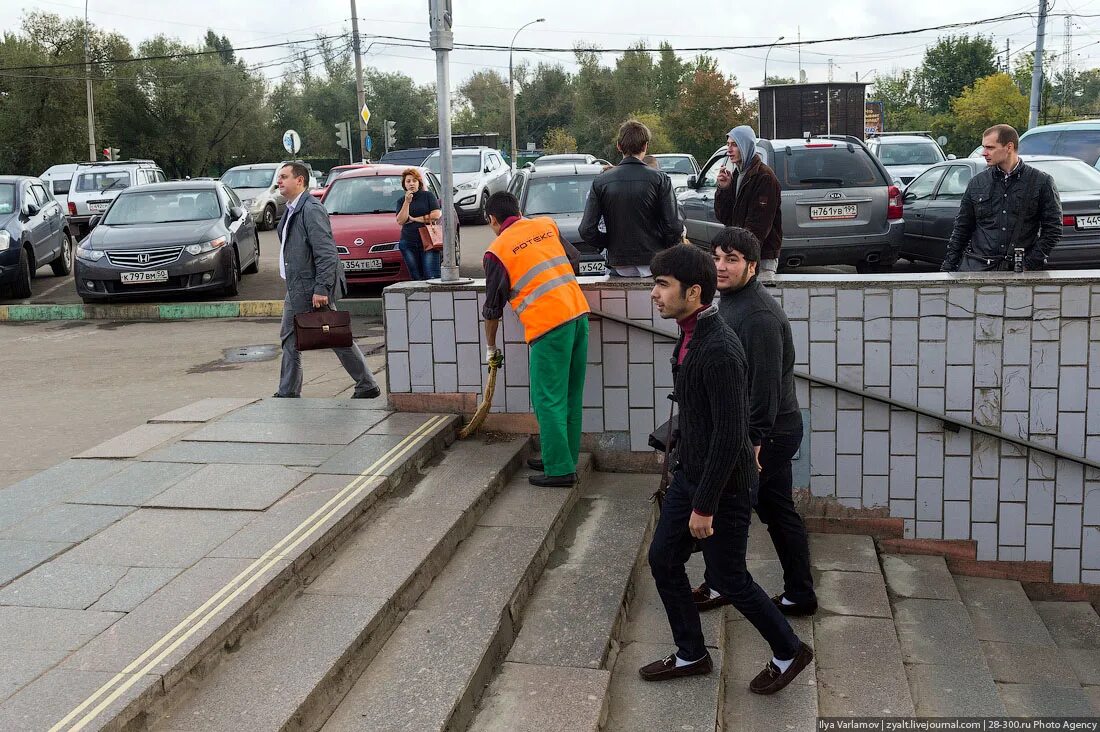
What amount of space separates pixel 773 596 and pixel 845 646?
19.2 inches

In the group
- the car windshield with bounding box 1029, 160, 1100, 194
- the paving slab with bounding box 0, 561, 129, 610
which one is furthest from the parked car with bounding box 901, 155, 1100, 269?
the paving slab with bounding box 0, 561, 129, 610

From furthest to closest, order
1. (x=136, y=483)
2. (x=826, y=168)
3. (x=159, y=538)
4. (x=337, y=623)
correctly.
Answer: (x=826, y=168), (x=136, y=483), (x=159, y=538), (x=337, y=623)

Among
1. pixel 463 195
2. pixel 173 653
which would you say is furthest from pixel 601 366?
pixel 463 195

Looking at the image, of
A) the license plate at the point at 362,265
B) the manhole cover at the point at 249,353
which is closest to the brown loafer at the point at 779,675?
the manhole cover at the point at 249,353

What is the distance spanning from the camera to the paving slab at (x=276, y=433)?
6.01 m

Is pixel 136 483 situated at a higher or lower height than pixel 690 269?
lower

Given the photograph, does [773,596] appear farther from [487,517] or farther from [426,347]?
[426,347]

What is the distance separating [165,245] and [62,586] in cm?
970

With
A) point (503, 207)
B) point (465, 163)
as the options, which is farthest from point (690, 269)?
point (465, 163)

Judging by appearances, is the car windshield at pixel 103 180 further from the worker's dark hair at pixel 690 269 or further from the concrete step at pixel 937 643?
the worker's dark hair at pixel 690 269

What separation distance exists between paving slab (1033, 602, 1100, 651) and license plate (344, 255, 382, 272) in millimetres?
8998

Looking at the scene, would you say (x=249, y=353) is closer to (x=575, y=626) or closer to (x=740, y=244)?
(x=575, y=626)

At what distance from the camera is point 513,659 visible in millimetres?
4023

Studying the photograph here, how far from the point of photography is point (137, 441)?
6.11 meters
